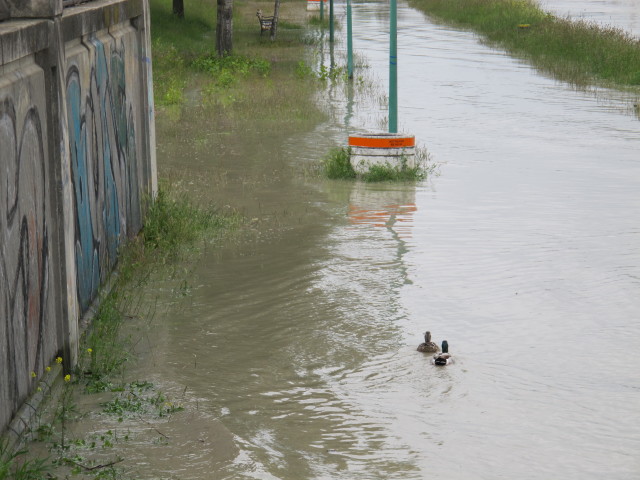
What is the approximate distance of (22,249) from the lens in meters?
6.31

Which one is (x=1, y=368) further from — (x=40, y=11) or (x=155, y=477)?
(x=40, y=11)

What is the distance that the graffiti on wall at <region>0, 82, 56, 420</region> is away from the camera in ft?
19.5

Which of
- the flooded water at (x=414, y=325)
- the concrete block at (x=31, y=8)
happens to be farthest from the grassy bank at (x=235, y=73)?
the concrete block at (x=31, y=8)

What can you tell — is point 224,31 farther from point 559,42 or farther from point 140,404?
point 140,404

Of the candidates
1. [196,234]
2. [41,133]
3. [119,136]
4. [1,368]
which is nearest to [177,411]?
[1,368]

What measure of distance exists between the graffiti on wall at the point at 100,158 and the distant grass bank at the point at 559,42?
1804 cm

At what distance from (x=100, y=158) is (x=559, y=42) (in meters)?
26.6

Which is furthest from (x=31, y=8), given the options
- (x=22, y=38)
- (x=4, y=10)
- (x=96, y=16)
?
(x=96, y=16)

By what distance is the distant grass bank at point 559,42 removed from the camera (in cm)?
2762

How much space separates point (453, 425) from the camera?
6.77 meters

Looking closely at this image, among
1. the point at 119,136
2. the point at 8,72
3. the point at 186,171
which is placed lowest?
the point at 186,171

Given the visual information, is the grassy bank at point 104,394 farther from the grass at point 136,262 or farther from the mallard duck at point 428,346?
the mallard duck at point 428,346

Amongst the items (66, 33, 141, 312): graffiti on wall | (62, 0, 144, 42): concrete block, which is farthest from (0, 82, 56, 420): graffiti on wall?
(62, 0, 144, 42): concrete block

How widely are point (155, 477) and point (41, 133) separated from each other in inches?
91.0
